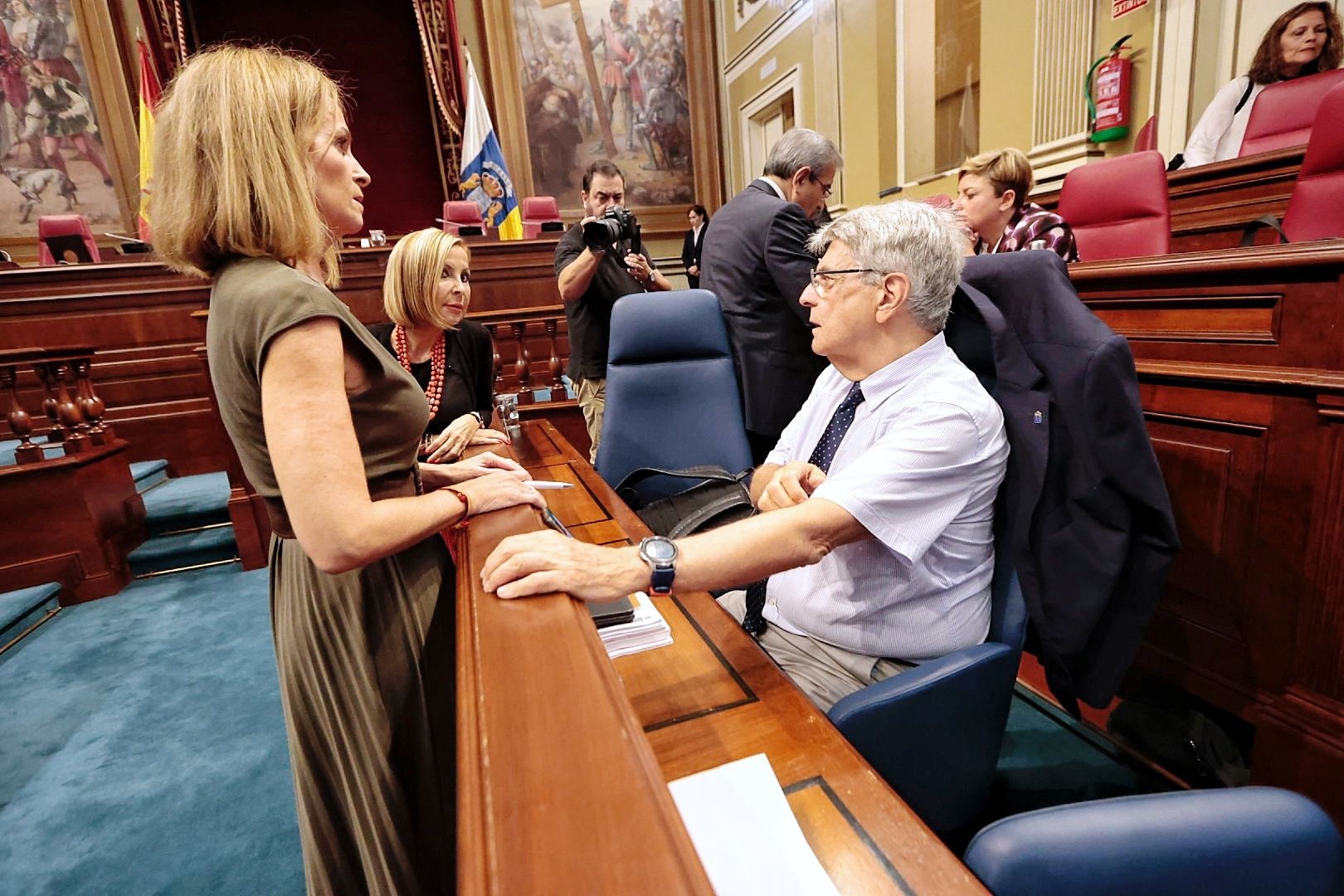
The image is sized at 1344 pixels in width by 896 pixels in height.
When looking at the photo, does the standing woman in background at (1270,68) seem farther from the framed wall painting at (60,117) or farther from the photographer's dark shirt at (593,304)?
the framed wall painting at (60,117)

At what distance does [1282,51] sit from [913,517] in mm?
3734

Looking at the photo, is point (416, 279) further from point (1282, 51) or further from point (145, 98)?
point (145, 98)

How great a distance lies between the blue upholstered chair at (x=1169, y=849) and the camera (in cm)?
60

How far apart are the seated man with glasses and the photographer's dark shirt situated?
4.51 feet

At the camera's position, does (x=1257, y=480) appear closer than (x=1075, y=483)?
No

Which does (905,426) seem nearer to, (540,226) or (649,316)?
(649,316)

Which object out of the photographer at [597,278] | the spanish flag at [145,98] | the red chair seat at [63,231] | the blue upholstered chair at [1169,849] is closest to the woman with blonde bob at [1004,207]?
the photographer at [597,278]

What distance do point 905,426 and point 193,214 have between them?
1011 millimetres

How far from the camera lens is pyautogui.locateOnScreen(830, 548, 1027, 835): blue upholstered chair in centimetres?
90

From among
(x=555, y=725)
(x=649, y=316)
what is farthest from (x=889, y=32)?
(x=555, y=725)

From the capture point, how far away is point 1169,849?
609 mm

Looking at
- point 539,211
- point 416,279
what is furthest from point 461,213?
point 416,279

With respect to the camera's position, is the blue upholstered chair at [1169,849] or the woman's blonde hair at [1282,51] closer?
the blue upholstered chair at [1169,849]

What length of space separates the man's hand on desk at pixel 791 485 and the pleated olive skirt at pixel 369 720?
622 mm
